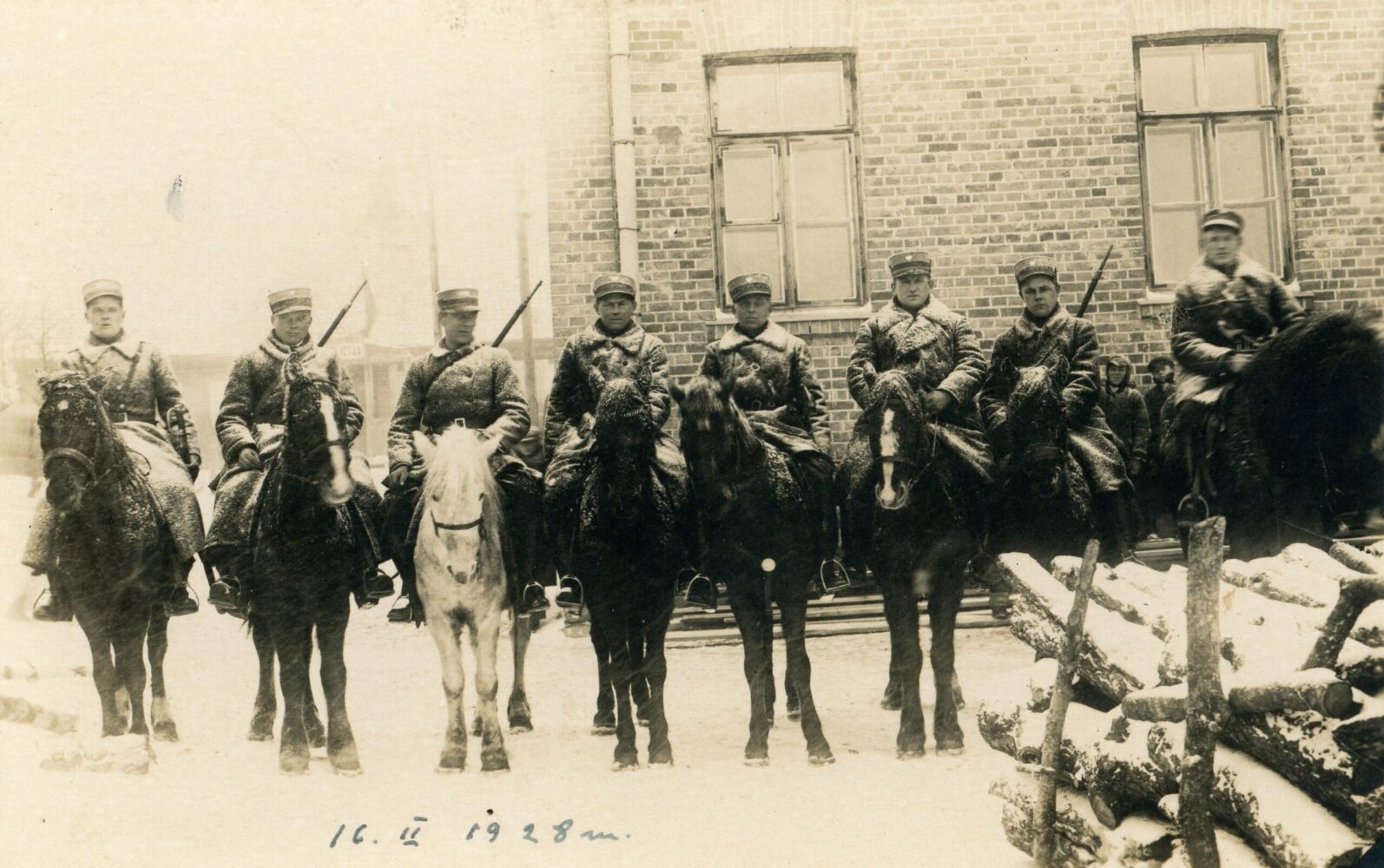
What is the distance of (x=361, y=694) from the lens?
757cm

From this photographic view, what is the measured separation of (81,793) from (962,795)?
13.5 feet

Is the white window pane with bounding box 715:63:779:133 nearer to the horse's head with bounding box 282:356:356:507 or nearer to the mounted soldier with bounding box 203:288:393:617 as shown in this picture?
the mounted soldier with bounding box 203:288:393:617

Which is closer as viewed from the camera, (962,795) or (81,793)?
(962,795)

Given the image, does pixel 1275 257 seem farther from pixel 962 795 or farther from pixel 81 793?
pixel 81 793

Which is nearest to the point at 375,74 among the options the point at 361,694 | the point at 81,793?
the point at 361,694

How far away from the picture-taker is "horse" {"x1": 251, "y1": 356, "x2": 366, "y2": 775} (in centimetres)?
576

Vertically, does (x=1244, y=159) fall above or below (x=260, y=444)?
above

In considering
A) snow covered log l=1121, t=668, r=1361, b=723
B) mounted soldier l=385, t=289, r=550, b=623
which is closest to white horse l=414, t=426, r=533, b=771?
mounted soldier l=385, t=289, r=550, b=623

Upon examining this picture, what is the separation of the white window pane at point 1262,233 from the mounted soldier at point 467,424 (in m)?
5.67

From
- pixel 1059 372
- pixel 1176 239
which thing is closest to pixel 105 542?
pixel 1059 372

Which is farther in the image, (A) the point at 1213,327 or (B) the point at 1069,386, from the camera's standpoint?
(B) the point at 1069,386

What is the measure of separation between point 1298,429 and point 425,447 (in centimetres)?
443

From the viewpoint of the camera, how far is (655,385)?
19.9 ft

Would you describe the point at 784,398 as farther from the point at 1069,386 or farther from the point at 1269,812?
the point at 1269,812
